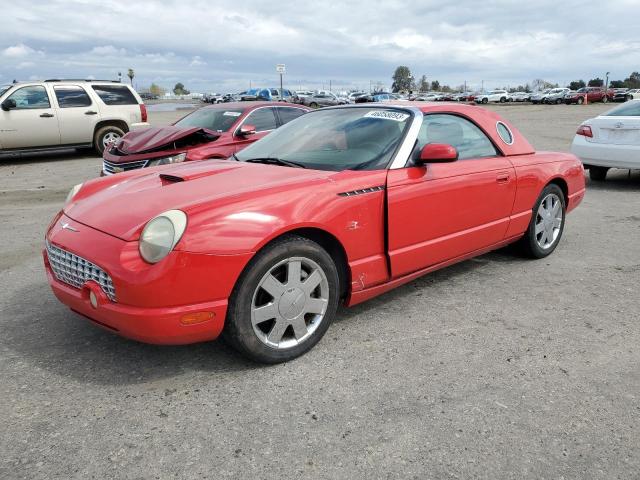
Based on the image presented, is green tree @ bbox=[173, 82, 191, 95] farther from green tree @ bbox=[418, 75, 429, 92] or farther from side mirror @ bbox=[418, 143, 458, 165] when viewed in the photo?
side mirror @ bbox=[418, 143, 458, 165]

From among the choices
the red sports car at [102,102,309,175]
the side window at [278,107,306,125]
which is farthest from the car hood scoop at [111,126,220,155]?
the side window at [278,107,306,125]

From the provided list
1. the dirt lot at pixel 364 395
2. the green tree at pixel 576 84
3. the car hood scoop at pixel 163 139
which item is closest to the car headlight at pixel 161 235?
the dirt lot at pixel 364 395

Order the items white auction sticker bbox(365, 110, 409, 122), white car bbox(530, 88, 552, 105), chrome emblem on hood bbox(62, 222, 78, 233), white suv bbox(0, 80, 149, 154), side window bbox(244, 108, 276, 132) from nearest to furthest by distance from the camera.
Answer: chrome emblem on hood bbox(62, 222, 78, 233) < white auction sticker bbox(365, 110, 409, 122) < side window bbox(244, 108, 276, 132) < white suv bbox(0, 80, 149, 154) < white car bbox(530, 88, 552, 105)

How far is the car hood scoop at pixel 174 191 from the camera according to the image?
2.75 m

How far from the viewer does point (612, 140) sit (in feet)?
26.8

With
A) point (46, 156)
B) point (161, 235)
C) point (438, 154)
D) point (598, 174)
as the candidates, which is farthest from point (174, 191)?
point (46, 156)

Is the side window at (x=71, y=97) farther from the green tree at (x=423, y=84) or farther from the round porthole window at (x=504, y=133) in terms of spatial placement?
the green tree at (x=423, y=84)

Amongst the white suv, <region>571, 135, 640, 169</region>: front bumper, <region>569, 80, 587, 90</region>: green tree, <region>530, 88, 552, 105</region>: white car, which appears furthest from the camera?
<region>569, 80, 587, 90</region>: green tree

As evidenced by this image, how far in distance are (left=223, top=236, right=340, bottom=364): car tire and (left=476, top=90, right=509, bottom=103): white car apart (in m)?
67.1

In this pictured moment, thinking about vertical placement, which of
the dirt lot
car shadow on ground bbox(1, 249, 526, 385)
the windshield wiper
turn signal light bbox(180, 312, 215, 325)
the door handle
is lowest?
the dirt lot

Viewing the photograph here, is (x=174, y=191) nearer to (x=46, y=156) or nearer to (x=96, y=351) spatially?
(x=96, y=351)

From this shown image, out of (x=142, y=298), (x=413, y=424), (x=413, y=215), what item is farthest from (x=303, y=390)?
(x=413, y=215)

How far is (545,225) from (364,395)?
9.70 ft

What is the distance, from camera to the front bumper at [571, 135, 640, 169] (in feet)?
25.9
